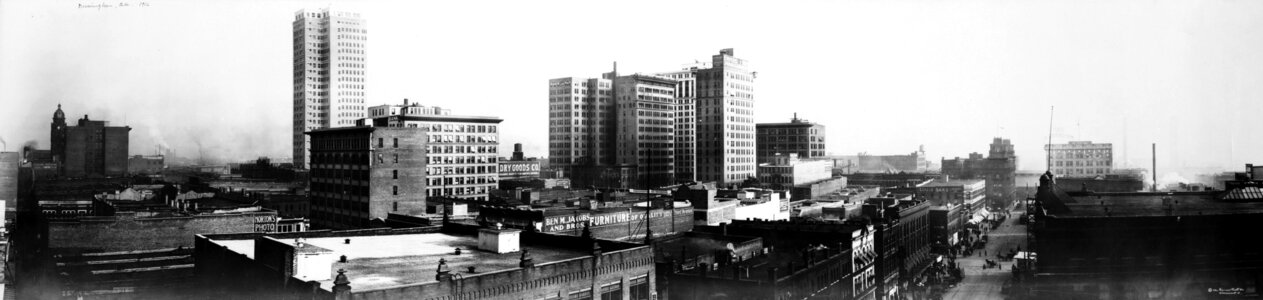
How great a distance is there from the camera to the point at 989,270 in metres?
85.1

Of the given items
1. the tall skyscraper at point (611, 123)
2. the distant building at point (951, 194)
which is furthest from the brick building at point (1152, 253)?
the tall skyscraper at point (611, 123)

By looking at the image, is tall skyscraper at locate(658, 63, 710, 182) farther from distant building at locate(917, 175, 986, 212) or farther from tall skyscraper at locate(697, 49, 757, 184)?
distant building at locate(917, 175, 986, 212)

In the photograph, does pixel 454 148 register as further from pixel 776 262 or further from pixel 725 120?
pixel 776 262

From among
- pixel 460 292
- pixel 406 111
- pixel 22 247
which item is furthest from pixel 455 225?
pixel 406 111

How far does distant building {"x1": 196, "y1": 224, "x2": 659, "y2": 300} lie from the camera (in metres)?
24.1

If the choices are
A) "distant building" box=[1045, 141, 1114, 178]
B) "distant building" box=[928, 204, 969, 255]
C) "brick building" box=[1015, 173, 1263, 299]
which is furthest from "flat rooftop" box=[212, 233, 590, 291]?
"distant building" box=[1045, 141, 1114, 178]

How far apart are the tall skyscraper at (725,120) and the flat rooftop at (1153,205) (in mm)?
110594

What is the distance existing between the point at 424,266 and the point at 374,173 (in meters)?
53.0

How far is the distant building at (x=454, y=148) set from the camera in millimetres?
117125

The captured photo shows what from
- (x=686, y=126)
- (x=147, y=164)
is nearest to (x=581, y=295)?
(x=147, y=164)

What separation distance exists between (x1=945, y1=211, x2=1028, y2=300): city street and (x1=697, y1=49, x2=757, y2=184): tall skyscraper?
61173mm

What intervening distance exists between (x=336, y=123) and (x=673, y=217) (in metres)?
120

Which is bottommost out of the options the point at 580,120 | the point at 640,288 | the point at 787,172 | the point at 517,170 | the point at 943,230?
the point at 943,230

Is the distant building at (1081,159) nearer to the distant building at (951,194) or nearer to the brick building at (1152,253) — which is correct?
the distant building at (951,194)
